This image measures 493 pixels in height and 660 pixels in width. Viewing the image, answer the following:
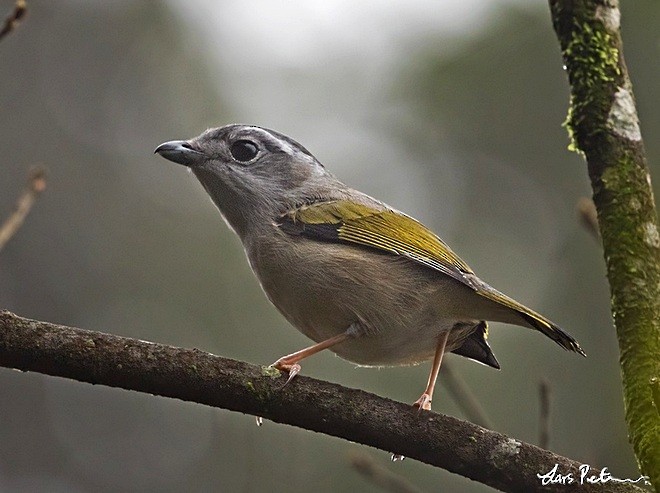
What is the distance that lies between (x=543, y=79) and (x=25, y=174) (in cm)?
778

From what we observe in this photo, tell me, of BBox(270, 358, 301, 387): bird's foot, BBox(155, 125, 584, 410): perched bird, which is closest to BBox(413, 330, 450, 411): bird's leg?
BBox(155, 125, 584, 410): perched bird

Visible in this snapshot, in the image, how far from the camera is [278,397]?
325 cm

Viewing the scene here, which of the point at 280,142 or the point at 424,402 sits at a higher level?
the point at 280,142

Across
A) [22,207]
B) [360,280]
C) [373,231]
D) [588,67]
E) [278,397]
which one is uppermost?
[588,67]

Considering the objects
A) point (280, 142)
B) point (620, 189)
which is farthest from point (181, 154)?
point (620, 189)

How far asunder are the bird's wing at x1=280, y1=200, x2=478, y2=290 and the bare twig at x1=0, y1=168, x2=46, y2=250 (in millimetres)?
1251

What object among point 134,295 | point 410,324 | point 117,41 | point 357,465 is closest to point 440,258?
point 410,324

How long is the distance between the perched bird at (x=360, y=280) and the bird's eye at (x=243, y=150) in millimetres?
176

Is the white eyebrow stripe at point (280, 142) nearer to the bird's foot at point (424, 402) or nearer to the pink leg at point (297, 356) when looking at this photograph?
the pink leg at point (297, 356)

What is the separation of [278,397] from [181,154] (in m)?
2.06

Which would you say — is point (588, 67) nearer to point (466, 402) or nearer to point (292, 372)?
point (466, 402)

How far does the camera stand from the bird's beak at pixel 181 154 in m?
4.86

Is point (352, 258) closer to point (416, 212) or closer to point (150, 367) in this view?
point (150, 367)

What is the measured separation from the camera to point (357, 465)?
4164 mm
